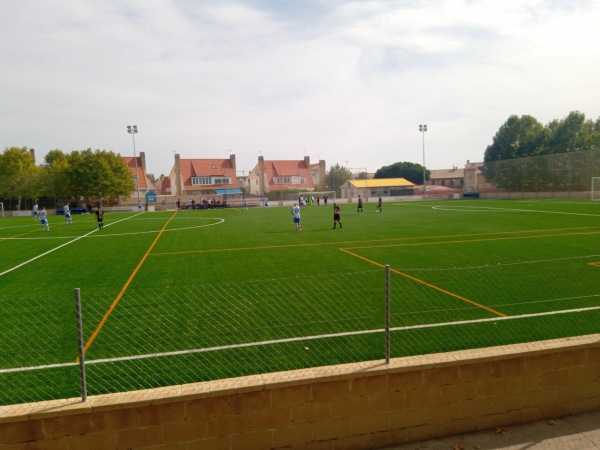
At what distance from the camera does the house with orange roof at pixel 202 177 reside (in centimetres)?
9362

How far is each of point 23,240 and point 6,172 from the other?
54115 millimetres

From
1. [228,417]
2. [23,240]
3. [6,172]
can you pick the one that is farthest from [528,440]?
[6,172]

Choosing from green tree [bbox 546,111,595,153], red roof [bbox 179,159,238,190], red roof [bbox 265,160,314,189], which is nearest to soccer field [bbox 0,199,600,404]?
green tree [bbox 546,111,595,153]

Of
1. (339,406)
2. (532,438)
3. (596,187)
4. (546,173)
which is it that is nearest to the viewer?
(339,406)

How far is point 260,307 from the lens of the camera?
1003 centimetres

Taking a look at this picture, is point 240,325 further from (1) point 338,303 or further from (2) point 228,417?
(2) point 228,417

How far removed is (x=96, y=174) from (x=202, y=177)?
3025cm

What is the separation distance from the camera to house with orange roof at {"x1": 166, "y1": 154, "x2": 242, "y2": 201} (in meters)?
93.6

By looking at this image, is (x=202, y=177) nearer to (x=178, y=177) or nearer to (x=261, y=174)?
(x=178, y=177)

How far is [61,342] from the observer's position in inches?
323

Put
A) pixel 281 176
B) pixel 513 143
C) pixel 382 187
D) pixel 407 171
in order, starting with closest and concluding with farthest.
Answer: pixel 513 143
pixel 382 187
pixel 281 176
pixel 407 171

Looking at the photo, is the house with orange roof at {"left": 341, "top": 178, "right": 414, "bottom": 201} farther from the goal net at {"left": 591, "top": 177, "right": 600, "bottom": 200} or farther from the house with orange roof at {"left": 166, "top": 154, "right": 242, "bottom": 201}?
the goal net at {"left": 591, "top": 177, "right": 600, "bottom": 200}

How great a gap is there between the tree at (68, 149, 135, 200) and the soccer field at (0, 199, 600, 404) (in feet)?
160

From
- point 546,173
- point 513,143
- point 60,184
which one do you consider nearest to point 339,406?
point 60,184
